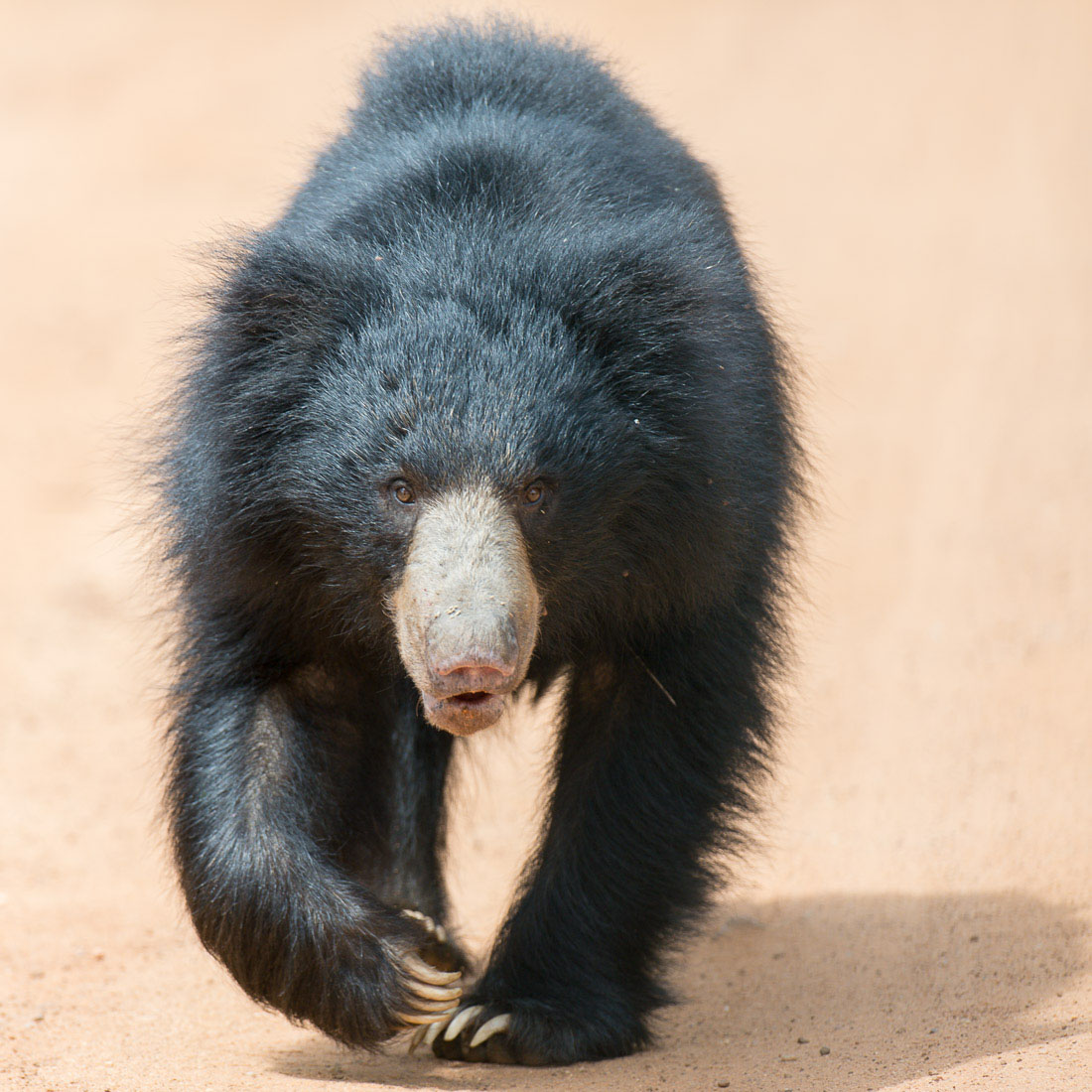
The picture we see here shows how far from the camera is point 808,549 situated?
25.3 ft

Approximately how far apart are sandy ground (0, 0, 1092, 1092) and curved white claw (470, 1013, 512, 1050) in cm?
10

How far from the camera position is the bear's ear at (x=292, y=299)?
3.31 m

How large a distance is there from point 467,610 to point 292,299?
3.06ft

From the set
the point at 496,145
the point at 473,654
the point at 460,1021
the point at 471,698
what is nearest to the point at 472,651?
the point at 473,654

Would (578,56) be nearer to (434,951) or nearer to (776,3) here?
(434,951)

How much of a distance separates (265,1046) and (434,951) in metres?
0.50

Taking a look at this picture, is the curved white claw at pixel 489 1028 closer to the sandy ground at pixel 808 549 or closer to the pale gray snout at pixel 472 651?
the sandy ground at pixel 808 549

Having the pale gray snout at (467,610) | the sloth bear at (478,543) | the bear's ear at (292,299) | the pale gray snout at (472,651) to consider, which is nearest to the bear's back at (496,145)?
the sloth bear at (478,543)

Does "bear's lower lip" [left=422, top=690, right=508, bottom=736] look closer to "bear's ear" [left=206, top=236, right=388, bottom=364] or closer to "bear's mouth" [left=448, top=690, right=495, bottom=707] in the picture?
"bear's mouth" [left=448, top=690, right=495, bottom=707]

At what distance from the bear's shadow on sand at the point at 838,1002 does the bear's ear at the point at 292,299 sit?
164 centimetres

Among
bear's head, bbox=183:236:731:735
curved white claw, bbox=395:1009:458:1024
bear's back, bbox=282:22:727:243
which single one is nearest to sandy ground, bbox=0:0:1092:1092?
curved white claw, bbox=395:1009:458:1024

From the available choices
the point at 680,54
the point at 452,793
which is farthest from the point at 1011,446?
the point at 680,54

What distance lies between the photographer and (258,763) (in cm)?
355

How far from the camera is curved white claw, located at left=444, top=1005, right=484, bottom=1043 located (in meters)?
3.58
